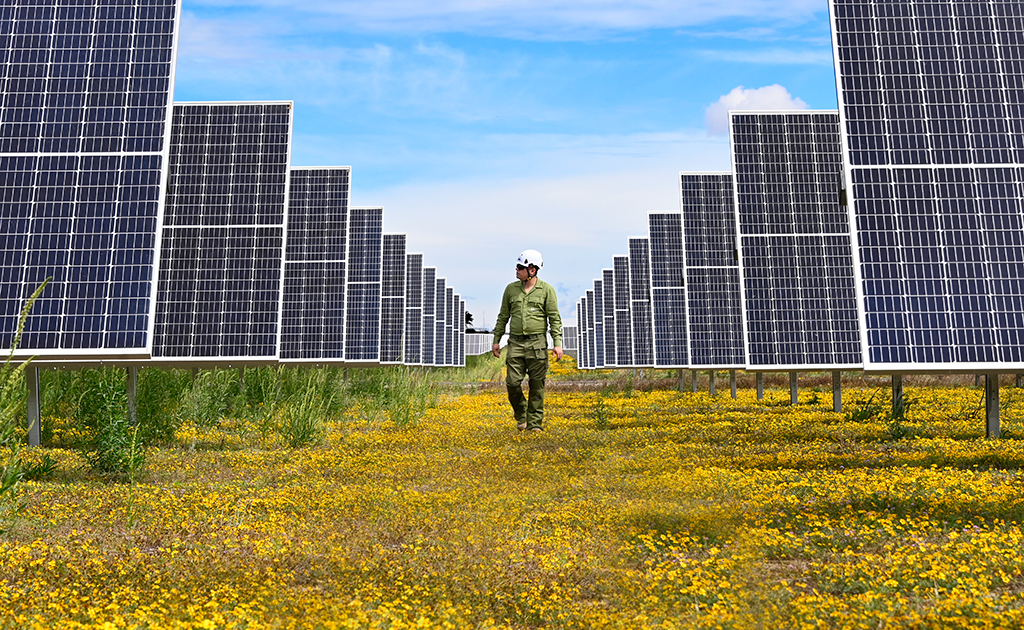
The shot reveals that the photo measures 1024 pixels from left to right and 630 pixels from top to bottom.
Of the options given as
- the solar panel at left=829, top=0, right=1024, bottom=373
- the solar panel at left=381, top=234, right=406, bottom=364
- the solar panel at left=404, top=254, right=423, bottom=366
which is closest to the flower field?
the solar panel at left=829, top=0, right=1024, bottom=373

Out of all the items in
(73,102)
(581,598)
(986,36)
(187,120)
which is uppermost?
(187,120)

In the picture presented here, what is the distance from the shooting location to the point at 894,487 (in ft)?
24.3

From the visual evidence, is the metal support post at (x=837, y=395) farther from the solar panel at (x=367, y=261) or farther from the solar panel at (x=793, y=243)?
the solar panel at (x=367, y=261)

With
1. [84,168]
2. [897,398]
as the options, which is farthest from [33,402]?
[897,398]

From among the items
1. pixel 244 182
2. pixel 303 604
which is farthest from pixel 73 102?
pixel 303 604

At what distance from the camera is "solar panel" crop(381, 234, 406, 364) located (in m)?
38.5

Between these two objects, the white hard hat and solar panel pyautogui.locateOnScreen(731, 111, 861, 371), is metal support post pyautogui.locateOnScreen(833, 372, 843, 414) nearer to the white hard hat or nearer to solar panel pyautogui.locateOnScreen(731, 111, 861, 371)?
solar panel pyautogui.locateOnScreen(731, 111, 861, 371)

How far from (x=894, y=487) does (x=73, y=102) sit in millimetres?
12176

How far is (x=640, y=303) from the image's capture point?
38.9 m

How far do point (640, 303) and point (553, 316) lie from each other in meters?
25.8

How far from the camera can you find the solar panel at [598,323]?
52759 mm

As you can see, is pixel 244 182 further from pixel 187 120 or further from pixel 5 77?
pixel 5 77

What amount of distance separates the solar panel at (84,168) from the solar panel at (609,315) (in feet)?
116

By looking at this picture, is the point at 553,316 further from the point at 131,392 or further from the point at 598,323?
the point at 598,323
